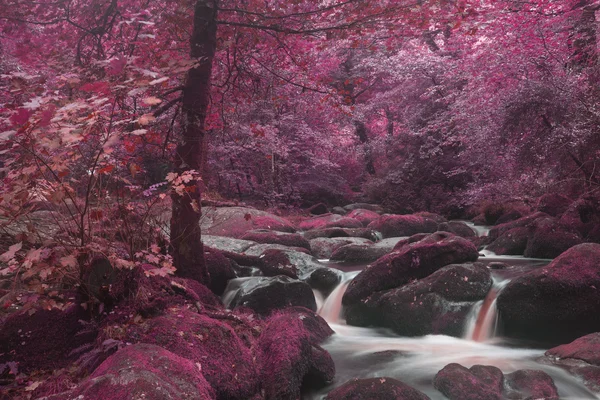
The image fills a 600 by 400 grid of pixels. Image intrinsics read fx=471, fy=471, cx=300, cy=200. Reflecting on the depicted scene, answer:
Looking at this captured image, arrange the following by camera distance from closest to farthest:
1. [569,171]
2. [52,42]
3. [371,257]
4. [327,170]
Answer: [52,42]
[569,171]
[371,257]
[327,170]

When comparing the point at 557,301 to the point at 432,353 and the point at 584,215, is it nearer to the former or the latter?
the point at 432,353

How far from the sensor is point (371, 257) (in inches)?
431

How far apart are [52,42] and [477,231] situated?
11335 mm

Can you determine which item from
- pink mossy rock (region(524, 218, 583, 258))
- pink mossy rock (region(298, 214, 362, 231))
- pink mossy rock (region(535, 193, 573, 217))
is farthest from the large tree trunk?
pink mossy rock (region(298, 214, 362, 231))

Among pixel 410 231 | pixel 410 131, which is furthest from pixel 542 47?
pixel 410 131

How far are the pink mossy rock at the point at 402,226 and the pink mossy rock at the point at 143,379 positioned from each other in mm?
11183

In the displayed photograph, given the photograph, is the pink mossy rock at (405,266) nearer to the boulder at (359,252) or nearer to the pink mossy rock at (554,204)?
the boulder at (359,252)

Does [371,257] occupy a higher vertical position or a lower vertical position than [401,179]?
lower

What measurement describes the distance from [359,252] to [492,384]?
6255 mm

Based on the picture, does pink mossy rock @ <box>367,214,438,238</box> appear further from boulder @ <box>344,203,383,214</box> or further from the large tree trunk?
the large tree trunk

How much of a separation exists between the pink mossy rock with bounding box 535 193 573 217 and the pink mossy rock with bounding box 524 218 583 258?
56.2 inches

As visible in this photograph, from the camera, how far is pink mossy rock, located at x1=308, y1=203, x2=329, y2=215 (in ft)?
64.2

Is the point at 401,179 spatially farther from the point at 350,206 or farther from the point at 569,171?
the point at 569,171

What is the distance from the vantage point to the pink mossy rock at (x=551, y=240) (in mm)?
8938
